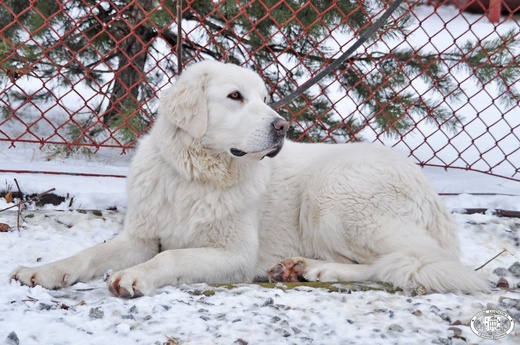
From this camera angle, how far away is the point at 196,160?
316 centimetres

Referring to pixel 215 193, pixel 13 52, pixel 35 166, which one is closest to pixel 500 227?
pixel 215 193

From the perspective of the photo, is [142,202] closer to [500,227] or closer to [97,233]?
[97,233]

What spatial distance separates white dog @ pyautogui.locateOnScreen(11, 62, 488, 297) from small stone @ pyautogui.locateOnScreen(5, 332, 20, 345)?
1.96 feet

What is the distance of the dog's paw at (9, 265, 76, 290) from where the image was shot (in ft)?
9.07

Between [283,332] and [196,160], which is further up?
[196,160]

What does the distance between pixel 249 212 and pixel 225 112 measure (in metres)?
0.48

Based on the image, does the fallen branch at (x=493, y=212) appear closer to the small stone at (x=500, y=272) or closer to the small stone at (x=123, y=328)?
the small stone at (x=500, y=272)

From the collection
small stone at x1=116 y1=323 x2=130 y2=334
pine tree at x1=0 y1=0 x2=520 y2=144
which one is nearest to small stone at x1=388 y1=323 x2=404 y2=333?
small stone at x1=116 y1=323 x2=130 y2=334

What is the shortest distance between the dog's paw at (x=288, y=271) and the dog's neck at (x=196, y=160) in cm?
43

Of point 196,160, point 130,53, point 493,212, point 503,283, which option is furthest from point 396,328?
point 130,53

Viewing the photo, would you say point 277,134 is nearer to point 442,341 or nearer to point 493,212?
point 442,341

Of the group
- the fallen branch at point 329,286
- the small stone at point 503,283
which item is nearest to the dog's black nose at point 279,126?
the fallen branch at point 329,286

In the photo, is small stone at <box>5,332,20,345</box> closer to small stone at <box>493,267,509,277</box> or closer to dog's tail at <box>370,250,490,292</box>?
dog's tail at <box>370,250,490,292</box>

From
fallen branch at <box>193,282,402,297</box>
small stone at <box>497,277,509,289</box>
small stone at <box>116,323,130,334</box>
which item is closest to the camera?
small stone at <box>116,323,130,334</box>
